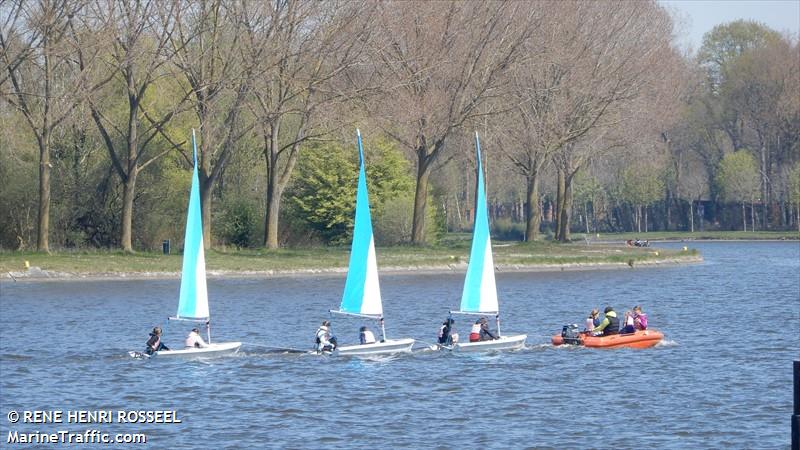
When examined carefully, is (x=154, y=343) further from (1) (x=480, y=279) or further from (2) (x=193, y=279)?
(1) (x=480, y=279)

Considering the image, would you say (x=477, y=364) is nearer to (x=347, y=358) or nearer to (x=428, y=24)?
(x=347, y=358)

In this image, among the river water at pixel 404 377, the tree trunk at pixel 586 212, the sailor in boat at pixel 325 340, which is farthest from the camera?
the tree trunk at pixel 586 212

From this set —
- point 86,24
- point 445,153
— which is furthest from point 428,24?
point 445,153

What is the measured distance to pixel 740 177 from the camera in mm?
130250

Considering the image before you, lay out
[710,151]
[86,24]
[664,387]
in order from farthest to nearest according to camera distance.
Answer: [710,151] → [86,24] → [664,387]

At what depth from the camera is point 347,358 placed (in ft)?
137

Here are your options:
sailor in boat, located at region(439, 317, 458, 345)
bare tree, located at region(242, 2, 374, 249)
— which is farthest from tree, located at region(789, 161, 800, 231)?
sailor in boat, located at region(439, 317, 458, 345)

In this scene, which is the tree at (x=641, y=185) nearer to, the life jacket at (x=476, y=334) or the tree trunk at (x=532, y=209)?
the tree trunk at (x=532, y=209)

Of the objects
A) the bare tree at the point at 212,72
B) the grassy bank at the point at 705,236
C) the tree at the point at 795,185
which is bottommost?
the grassy bank at the point at 705,236

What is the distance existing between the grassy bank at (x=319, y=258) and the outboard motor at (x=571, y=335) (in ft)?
95.6

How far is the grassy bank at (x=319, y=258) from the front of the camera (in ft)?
223

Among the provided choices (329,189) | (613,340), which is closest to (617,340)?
(613,340)

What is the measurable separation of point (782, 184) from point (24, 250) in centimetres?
8351

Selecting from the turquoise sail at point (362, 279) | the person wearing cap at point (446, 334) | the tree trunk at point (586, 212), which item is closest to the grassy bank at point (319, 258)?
the turquoise sail at point (362, 279)
